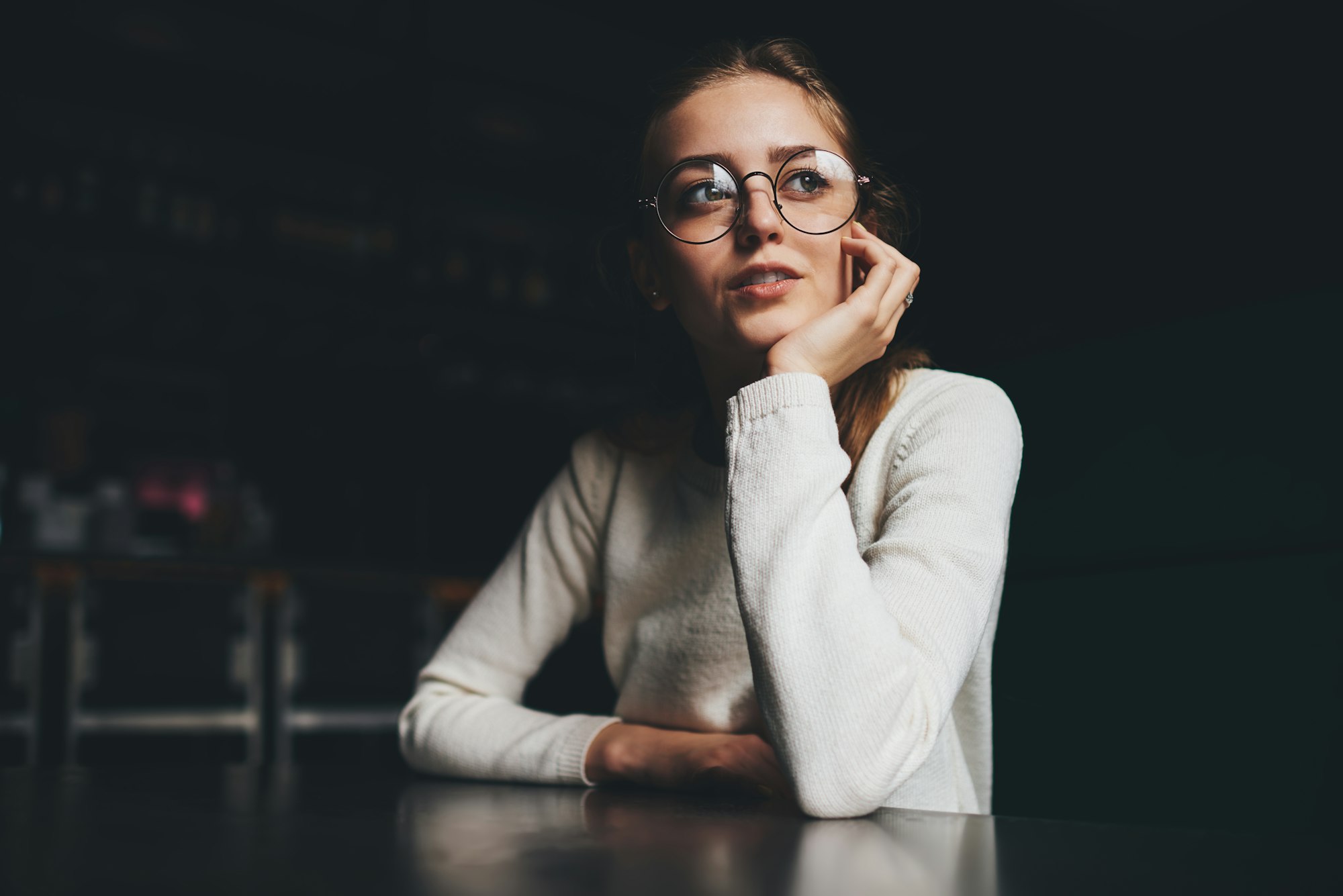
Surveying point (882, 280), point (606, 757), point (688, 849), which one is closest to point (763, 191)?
point (882, 280)

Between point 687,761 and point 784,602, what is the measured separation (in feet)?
0.66

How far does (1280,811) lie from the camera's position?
0.76 metres

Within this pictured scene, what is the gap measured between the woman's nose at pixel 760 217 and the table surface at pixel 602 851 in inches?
17.3

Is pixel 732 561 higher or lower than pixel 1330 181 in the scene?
lower

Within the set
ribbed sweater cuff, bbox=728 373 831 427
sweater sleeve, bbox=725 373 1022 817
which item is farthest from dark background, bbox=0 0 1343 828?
ribbed sweater cuff, bbox=728 373 831 427

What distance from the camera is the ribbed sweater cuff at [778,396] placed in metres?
0.73

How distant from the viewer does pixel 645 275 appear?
1067 mm

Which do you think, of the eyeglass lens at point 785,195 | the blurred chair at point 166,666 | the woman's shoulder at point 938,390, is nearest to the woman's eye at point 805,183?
the eyeglass lens at point 785,195

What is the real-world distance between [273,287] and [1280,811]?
334 cm

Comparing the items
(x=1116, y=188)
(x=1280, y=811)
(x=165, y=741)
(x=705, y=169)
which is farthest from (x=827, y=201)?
(x=165, y=741)

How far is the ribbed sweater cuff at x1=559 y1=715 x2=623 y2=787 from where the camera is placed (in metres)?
0.84

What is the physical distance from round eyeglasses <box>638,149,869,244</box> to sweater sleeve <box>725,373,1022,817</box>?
179 mm

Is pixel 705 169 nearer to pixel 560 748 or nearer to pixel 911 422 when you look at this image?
pixel 911 422

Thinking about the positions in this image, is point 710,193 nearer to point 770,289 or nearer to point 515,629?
point 770,289
